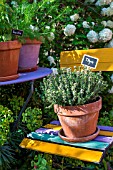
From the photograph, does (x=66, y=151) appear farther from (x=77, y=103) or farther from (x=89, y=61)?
(x=89, y=61)

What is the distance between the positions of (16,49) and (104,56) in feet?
2.59

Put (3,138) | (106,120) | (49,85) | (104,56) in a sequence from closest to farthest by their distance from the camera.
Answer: (49,85)
(3,138)
(104,56)
(106,120)

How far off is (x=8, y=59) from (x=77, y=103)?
51 cm

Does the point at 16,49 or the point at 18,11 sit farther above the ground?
the point at 18,11

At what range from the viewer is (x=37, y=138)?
1.83 metres

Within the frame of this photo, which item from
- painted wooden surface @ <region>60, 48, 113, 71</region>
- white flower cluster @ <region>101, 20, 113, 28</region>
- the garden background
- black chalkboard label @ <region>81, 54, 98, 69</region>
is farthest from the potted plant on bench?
white flower cluster @ <region>101, 20, 113, 28</region>

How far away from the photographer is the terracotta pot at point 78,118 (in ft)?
5.49

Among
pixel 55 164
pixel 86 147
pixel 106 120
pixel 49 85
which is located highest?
pixel 49 85

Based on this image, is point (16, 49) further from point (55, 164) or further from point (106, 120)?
point (106, 120)

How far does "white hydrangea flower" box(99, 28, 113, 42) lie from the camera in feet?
8.25

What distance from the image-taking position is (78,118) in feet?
5.55

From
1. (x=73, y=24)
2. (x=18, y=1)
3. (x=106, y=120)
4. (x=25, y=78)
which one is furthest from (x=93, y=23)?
(x=25, y=78)

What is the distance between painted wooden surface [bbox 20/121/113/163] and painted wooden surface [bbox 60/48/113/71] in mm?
607

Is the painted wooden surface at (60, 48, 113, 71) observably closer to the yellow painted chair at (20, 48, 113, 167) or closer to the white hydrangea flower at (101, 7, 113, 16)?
the white hydrangea flower at (101, 7, 113, 16)
